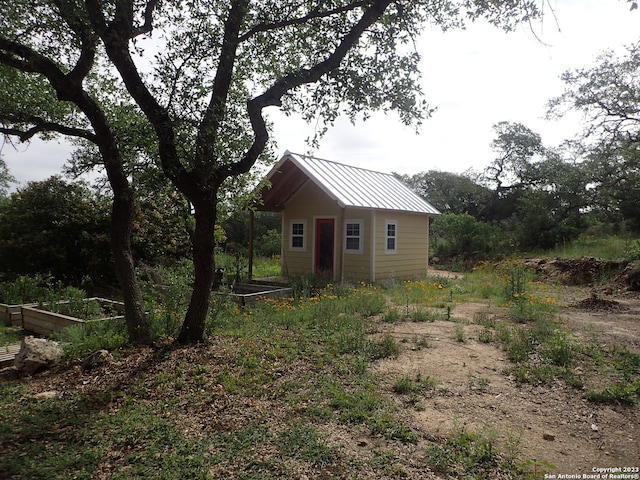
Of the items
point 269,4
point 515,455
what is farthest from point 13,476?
point 269,4

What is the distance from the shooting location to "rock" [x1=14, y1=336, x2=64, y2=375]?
5.53 metres

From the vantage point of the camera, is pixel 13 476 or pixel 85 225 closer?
pixel 13 476

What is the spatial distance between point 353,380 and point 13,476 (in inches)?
130

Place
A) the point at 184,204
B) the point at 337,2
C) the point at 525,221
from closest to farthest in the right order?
the point at 337,2
the point at 184,204
the point at 525,221

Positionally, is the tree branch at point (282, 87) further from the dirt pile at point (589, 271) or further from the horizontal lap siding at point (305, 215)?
the dirt pile at point (589, 271)

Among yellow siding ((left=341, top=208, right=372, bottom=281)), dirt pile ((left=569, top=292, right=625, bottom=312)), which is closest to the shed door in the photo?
yellow siding ((left=341, top=208, right=372, bottom=281))

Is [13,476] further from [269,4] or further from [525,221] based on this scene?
[525,221]

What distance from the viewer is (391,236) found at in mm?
15008

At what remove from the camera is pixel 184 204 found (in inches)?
426

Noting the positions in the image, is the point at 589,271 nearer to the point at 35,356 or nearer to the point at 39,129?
the point at 35,356

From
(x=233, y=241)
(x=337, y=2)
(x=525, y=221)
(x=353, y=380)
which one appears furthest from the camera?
(x=233, y=241)

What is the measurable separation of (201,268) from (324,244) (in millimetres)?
9022

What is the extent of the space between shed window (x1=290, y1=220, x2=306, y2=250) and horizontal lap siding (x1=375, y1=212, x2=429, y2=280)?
2879 millimetres

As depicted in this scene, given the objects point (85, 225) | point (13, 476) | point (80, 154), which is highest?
point (80, 154)
